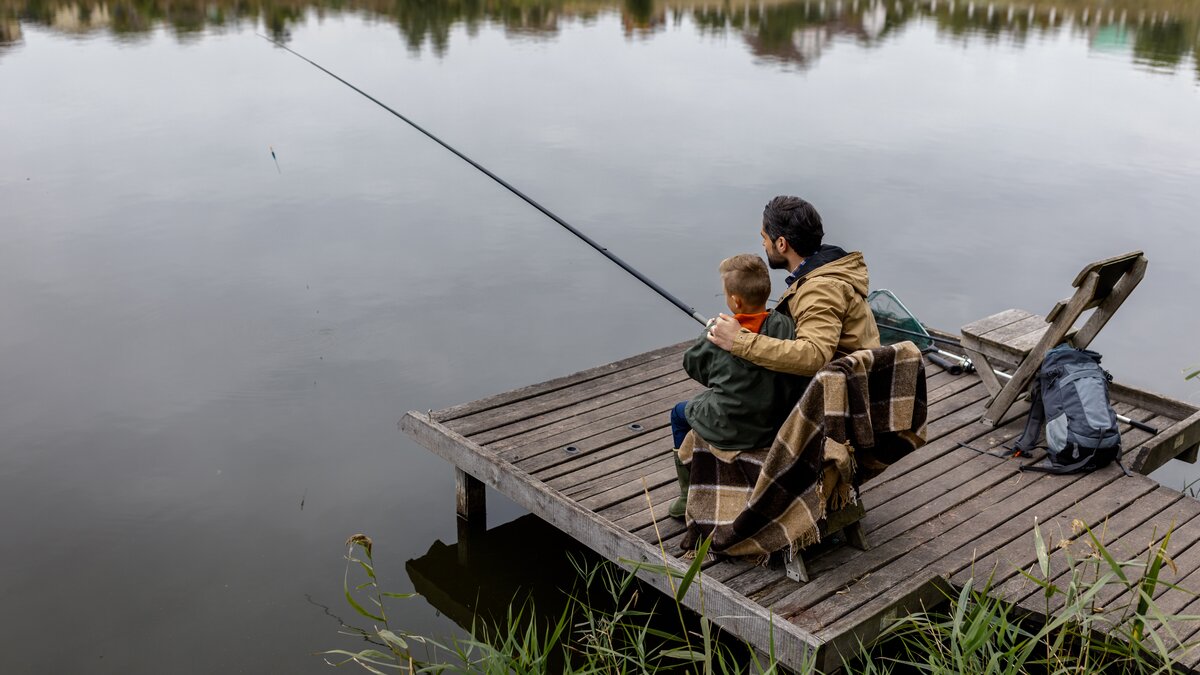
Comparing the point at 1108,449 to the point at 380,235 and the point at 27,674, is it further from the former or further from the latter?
the point at 380,235

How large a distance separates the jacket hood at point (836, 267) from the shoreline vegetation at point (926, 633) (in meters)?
0.91

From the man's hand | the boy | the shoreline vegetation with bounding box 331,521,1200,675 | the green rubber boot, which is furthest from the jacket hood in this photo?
the shoreline vegetation with bounding box 331,521,1200,675

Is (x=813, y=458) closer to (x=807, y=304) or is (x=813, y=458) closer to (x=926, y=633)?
(x=807, y=304)

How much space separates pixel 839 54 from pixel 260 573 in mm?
15328

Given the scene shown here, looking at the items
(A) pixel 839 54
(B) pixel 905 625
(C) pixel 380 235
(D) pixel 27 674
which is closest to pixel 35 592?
(D) pixel 27 674

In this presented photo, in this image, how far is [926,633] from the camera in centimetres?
376

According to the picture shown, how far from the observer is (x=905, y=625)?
3672mm

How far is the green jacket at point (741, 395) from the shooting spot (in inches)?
138

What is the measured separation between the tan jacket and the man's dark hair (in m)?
0.09

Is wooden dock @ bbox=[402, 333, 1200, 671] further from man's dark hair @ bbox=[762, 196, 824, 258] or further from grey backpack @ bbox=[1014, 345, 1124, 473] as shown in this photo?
man's dark hair @ bbox=[762, 196, 824, 258]

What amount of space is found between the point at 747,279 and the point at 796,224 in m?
0.26

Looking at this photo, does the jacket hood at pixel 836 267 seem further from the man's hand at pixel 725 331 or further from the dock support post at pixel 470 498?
the dock support post at pixel 470 498

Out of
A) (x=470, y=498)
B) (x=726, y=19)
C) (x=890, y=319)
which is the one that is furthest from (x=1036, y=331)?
(x=726, y=19)

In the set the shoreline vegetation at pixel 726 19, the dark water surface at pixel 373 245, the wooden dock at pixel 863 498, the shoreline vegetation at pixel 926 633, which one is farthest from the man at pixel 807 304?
the shoreline vegetation at pixel 726 19
